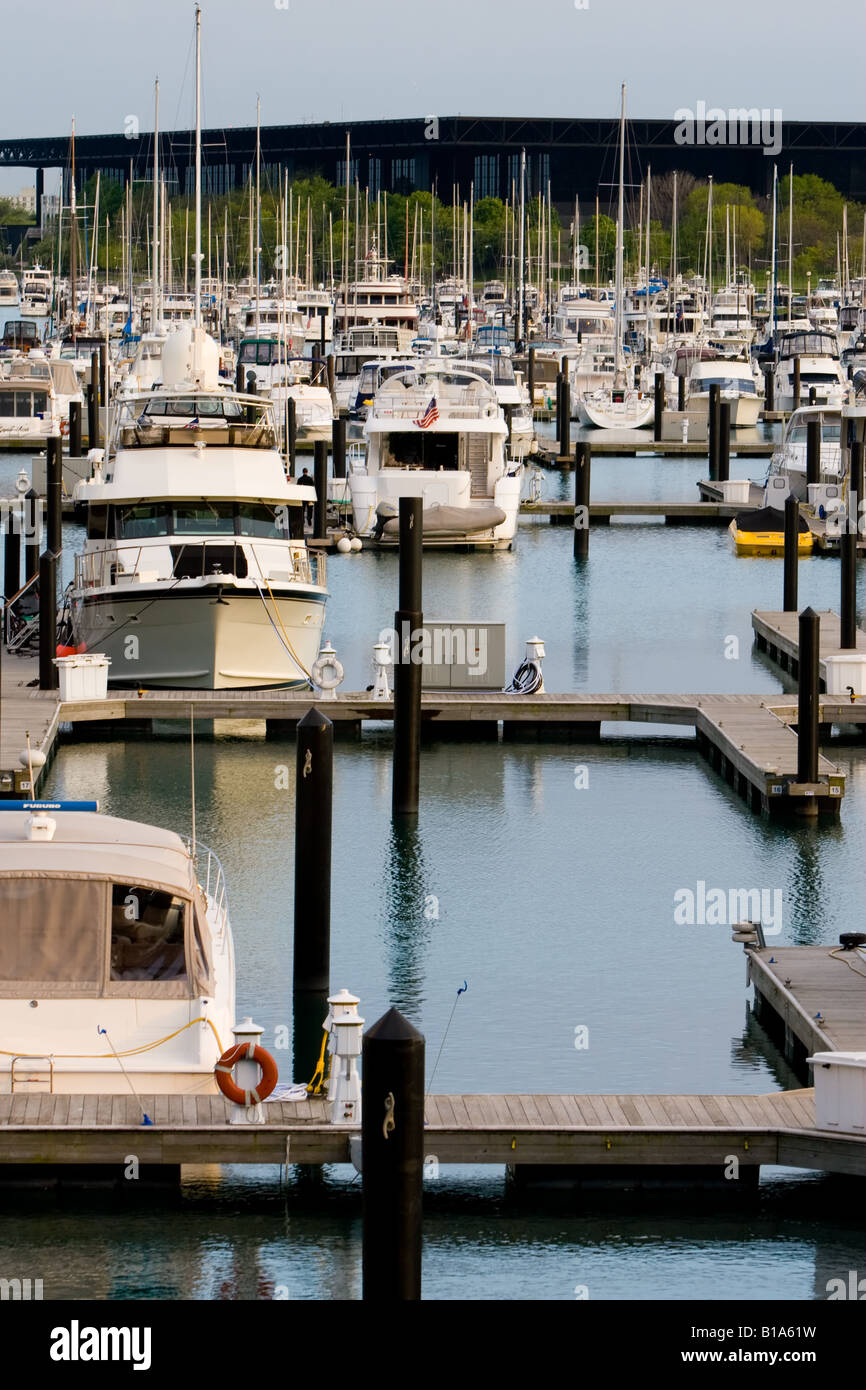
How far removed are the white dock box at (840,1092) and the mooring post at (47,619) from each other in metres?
16.6

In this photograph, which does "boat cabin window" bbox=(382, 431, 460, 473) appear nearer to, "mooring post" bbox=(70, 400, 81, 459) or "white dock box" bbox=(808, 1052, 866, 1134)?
"mooring post" bbox=(70, 400, 81, 459)

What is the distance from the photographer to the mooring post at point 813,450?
51.8 meters

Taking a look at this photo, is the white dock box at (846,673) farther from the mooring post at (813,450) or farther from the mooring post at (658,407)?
the mooring post at (658,407)

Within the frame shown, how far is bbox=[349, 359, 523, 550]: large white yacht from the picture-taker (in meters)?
49.8

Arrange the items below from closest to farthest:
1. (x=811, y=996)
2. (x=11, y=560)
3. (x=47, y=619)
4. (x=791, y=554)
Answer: (x=811, y=996), (x=47, y=619), (x=11, y=560), (x=791, y=554)

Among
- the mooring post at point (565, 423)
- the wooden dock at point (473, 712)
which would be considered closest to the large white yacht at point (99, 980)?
the wooden dock at point (473, 712)

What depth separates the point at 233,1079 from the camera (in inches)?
600

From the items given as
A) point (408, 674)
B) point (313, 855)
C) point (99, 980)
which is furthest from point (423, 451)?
point (99, 980)

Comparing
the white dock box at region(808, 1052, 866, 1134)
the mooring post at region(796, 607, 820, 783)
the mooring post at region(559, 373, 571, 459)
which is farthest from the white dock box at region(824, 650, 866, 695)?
the mooring post at region(559, 373, 571, 459)

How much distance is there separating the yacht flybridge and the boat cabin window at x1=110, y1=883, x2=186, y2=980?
15.3 metres

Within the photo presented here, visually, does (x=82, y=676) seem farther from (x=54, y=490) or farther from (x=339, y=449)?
(x=339, y=449)

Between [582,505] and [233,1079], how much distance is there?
121ft
